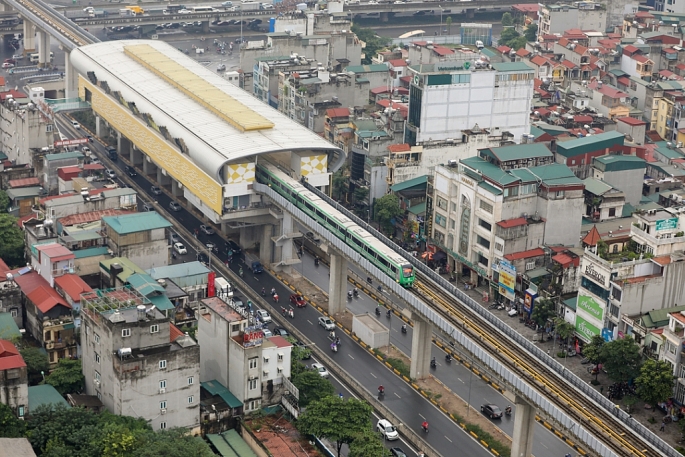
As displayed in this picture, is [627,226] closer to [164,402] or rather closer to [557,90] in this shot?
[557,90]

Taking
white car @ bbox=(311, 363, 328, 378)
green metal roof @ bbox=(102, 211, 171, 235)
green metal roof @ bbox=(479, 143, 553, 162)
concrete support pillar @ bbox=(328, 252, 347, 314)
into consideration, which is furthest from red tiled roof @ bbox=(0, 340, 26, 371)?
green metal roof @ bbox=(479, 143, 553, 162)

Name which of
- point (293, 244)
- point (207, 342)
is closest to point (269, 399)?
point (207, 342)

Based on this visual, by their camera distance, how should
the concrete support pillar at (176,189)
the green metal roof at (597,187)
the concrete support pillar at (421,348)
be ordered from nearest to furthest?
1. the concrete support pillar at (421,348)
2. the green metal roof at (597,187)
3. the concrete support pillar at (176,189)

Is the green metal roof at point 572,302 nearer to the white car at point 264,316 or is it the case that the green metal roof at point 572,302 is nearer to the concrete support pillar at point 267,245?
the white car at point 264,316

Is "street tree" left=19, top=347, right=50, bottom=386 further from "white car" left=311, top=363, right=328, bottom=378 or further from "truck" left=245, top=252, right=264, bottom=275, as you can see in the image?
"truck" left=245, top=252, right=264, bottom=275

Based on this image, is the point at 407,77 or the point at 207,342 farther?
the point at 407,77

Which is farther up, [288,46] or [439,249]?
[288,46]

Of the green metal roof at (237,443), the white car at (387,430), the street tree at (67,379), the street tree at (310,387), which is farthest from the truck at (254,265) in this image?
the green metal roof at (237,443)
